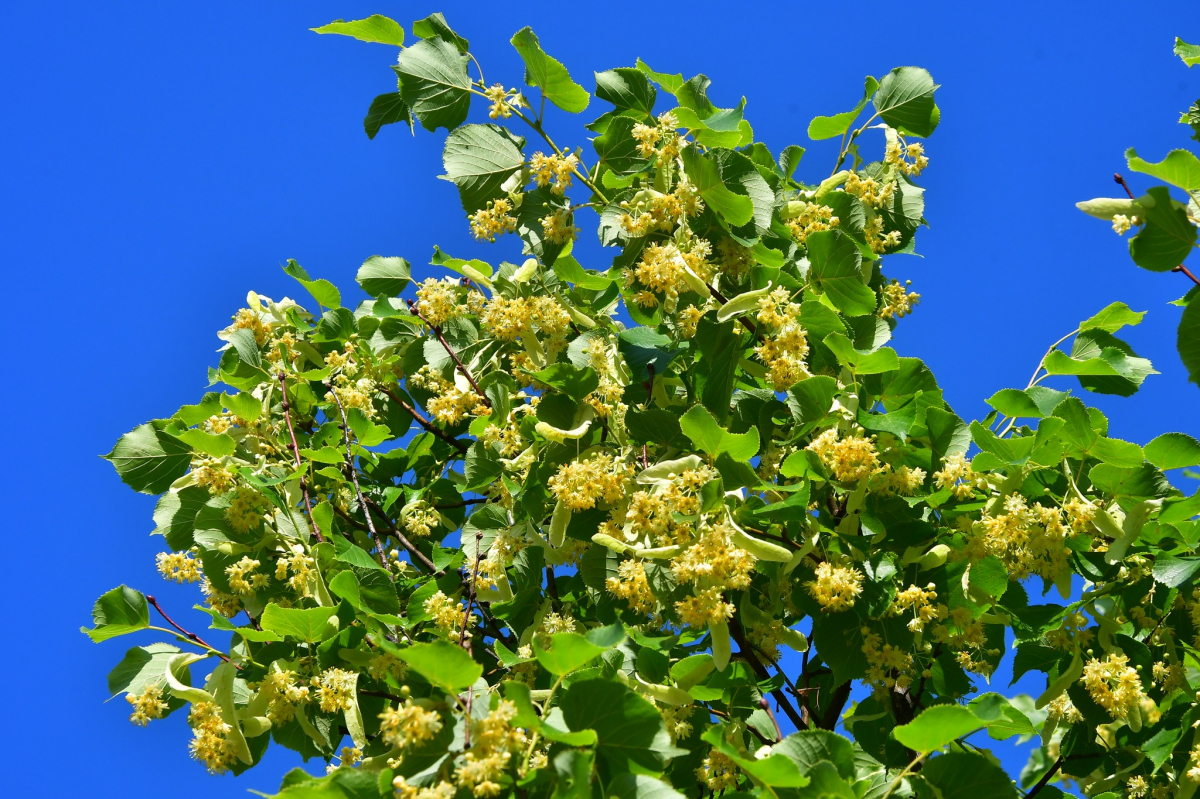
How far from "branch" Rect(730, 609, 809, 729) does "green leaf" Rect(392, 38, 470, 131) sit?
234 centimetres

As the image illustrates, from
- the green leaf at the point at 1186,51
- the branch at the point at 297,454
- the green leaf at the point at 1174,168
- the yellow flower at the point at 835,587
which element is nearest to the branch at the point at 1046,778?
the yellow flower at the point at 835,587

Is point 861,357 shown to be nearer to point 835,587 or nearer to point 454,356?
point 835,587

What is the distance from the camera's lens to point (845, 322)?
11.9 feet

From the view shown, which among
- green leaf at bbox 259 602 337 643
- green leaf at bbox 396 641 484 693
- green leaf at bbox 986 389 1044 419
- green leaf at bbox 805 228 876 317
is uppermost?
green leaf at bbox 805 228 876 317

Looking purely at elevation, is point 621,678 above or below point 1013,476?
below

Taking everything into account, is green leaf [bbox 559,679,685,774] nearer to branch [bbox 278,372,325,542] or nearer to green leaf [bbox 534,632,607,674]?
green leaf [bbox 534,632,607,674]

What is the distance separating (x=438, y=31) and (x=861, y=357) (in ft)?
7.41

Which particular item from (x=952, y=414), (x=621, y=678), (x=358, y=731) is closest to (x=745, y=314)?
(x=952, y=414)

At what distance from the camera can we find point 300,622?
119 inches

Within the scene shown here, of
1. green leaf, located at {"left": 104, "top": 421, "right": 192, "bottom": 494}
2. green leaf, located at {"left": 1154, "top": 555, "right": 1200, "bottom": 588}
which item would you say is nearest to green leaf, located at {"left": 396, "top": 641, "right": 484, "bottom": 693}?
green leaf, located at {"left": 104, "top": 421, "right": 192, "bottom": 494}

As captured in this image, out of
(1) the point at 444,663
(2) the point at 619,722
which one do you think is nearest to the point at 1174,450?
(2) the point at 619,722

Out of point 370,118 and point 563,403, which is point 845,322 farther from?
point 370,118

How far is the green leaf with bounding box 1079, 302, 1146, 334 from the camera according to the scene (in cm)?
384

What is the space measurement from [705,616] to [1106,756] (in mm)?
1754
